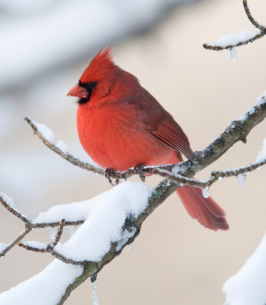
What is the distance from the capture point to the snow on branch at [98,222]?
Answer: 3.94 feet

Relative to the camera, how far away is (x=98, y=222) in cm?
131

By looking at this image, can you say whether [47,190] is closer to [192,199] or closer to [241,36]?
[192,199]

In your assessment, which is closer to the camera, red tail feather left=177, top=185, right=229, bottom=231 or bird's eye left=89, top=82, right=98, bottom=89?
bird's eye left=89, top=82, right=98, bottom=89

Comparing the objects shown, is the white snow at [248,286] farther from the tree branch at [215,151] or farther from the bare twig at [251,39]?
the bare twig at [251,39]

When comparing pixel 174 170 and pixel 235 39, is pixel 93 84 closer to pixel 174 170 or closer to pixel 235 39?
pixel 174 170

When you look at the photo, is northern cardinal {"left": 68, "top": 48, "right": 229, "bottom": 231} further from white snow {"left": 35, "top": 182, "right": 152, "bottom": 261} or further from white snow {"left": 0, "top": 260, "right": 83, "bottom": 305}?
white snow {"left": 0, "top": 260, "right": 83, "bottom": 305}

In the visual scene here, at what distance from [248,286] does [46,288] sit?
60 cm

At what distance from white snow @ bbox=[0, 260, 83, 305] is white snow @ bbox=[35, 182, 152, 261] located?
6 cm

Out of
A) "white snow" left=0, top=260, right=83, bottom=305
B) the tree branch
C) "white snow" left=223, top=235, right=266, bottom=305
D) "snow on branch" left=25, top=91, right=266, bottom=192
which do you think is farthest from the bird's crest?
"white snow" left=223, top=235, right=266, bottom=305

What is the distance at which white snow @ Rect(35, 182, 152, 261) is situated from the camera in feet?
4.11

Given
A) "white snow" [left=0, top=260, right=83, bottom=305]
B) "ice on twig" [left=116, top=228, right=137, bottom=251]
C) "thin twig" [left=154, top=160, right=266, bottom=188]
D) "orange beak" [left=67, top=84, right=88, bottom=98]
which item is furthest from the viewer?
"orange beak" [left=67, top=84, right=88, bottom=98]

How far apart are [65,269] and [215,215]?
1.23 metres

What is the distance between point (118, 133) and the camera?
6.36 ft

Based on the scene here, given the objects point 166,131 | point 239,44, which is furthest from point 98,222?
point 166,131
